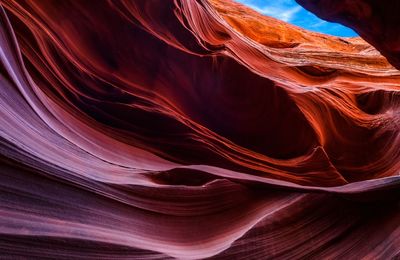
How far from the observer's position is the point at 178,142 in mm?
4859

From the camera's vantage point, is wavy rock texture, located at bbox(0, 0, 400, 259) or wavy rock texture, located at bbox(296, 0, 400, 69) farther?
wavy rock texture, located at bbox(296, 0, 400, 69)

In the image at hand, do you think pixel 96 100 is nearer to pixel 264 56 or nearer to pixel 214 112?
pixel 214 112

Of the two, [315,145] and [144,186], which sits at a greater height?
[315,145]

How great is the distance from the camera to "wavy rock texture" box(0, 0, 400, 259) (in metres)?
2.53

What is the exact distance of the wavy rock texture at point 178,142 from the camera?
2533 millimetres

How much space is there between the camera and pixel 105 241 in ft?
7.80

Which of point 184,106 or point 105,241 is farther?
point 184,106

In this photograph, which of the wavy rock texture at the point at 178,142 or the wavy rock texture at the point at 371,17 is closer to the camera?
the wavy rock texture at the point at 178,142

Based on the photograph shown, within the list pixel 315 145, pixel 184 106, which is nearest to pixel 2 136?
pixel 184 106

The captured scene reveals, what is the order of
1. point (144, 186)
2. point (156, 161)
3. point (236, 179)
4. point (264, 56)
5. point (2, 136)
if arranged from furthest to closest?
point (264, 56), point (156, 161), point (236, 179), point (144, 186), point (2, 136)

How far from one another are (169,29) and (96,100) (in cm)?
212

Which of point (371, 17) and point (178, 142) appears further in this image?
point (371, 17)

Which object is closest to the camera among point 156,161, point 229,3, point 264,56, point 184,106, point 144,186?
point 144,186

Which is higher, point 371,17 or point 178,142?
point 371,17
